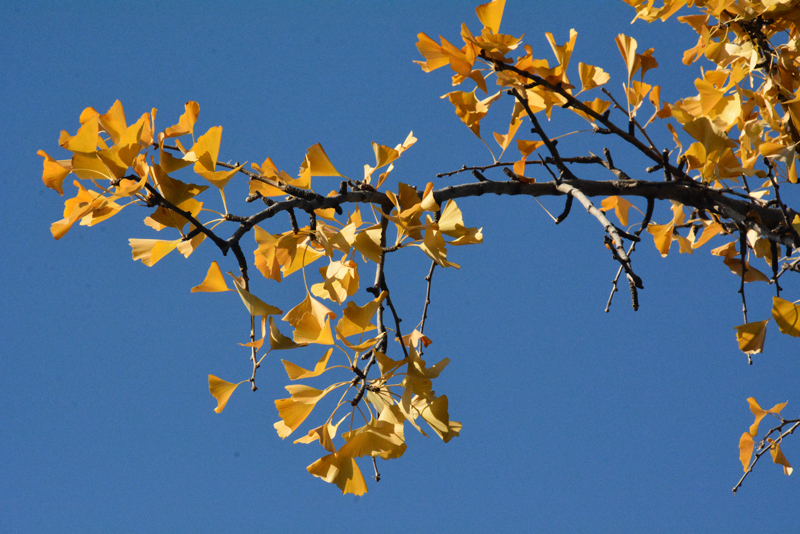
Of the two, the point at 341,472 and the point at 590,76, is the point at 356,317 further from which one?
the point at 590,76

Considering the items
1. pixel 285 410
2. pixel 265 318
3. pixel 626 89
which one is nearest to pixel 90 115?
pixel 265 318

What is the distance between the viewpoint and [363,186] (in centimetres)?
75

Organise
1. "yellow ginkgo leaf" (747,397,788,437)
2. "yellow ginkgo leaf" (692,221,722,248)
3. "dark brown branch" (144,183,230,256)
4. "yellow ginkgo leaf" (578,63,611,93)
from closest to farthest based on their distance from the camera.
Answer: "dark brown branch" (144,183,230,256) → "yellow ginkgo leaf" (578,63,611,93) → "yellow ginkgo leaf" (692,221,722,248) → "yellow ginkgo leaf" (747,397,788,437)

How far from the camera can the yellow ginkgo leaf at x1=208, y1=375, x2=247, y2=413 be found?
2.35 ft

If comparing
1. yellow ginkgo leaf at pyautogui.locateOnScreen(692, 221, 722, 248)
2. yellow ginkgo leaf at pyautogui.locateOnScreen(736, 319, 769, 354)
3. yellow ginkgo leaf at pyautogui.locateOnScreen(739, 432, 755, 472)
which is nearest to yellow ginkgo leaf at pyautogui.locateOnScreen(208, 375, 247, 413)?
yellow ginkgo leaf at pyautogui.locateOnScreen(736, 319, 769, 354)

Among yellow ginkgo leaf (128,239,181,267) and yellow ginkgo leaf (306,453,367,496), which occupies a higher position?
yellow ginkgo leaf (128,239,181,267)

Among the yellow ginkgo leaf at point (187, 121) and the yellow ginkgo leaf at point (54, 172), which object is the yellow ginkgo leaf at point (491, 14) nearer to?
the yellow ginkgo leaf at point (187, 121)

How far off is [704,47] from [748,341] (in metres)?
0.55

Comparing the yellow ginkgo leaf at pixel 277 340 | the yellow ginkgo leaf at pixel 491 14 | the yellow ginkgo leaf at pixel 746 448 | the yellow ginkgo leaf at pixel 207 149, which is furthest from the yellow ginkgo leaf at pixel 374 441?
the yellow ginkgo leaf at pixel 746 448

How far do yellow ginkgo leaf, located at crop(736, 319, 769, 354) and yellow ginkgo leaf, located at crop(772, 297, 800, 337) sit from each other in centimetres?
5

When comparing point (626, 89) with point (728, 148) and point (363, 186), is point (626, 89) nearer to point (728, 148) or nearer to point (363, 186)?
point (728, 148)

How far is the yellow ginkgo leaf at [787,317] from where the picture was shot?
791 mm

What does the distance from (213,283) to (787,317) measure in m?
0.78

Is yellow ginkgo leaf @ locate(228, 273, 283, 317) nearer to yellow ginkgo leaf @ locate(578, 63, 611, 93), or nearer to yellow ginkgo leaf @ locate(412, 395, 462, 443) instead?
yellow ginkgo leaf @ locate(412, 395, 462, 443)
